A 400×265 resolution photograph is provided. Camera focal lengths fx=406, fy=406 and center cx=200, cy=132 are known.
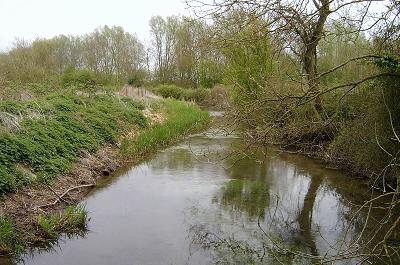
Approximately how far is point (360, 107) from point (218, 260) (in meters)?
5.68

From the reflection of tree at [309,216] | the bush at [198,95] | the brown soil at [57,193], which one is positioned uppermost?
the bush at [198,95]

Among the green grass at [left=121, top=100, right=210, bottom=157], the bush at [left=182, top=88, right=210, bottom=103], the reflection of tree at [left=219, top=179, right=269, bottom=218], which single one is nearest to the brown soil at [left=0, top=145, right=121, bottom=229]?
the green grass at [left=121, top=100, right=210, bottom=157]

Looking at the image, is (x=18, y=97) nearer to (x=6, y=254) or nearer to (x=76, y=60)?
(x=6, y=254)

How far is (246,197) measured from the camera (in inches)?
321

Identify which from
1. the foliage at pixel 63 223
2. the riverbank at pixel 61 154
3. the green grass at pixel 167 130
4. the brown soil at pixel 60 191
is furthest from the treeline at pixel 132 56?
the foliage at pixel 63 223

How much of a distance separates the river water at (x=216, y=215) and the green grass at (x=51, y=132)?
1.15 meters

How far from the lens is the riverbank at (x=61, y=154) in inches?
241

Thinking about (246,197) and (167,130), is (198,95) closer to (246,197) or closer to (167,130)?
(167,130)

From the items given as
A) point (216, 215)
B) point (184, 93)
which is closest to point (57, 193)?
point (216, 215)

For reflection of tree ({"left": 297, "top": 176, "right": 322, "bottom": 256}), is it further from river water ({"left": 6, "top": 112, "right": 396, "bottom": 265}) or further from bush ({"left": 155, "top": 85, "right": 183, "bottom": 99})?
bush ({"left": 155, "top": 85, "right": 183, "bottom": 99})

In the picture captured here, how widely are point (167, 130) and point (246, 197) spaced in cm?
646

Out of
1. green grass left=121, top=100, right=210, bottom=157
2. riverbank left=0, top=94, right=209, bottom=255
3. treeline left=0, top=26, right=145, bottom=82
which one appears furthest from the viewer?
treeline left=0, top=26, right=145, bottom=82

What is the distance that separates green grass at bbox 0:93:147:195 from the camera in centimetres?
736

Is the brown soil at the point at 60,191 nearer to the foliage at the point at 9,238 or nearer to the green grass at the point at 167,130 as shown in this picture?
Result: the foliage at the point at 9,238
